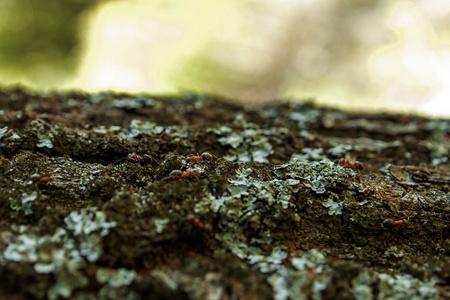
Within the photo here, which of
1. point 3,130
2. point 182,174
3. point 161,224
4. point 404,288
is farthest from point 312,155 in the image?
point 3,130

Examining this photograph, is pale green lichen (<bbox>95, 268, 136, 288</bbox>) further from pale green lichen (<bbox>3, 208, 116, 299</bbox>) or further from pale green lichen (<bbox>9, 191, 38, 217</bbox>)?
pale green lichen (<bbox>9, 191, 38, 217</bbox>)

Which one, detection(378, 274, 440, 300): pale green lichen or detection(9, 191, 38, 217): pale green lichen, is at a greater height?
detection(9, 191, 38, 217): pale green lichen

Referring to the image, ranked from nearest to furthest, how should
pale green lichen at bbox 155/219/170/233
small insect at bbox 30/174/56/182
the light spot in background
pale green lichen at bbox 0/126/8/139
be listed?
pale green lichen at bbox 155/219/170/233 → small insect at bbox 30/174/56/182 → pale green lichen at bbox 0/126/8/139 → the light spot in background

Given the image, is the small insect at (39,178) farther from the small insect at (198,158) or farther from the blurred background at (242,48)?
the blurred background at (242,48)

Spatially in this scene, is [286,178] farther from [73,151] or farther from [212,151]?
[73,151]

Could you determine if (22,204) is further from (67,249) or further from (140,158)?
(140,158)

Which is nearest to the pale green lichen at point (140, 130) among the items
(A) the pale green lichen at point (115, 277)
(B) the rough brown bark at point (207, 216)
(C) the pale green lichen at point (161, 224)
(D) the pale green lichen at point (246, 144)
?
(B) the rough brown bark at point (207, 216)

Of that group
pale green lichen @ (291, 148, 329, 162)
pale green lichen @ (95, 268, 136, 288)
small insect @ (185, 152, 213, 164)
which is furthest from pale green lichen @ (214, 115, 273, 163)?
pale green lichen @ (95, 268, 136, 288)
